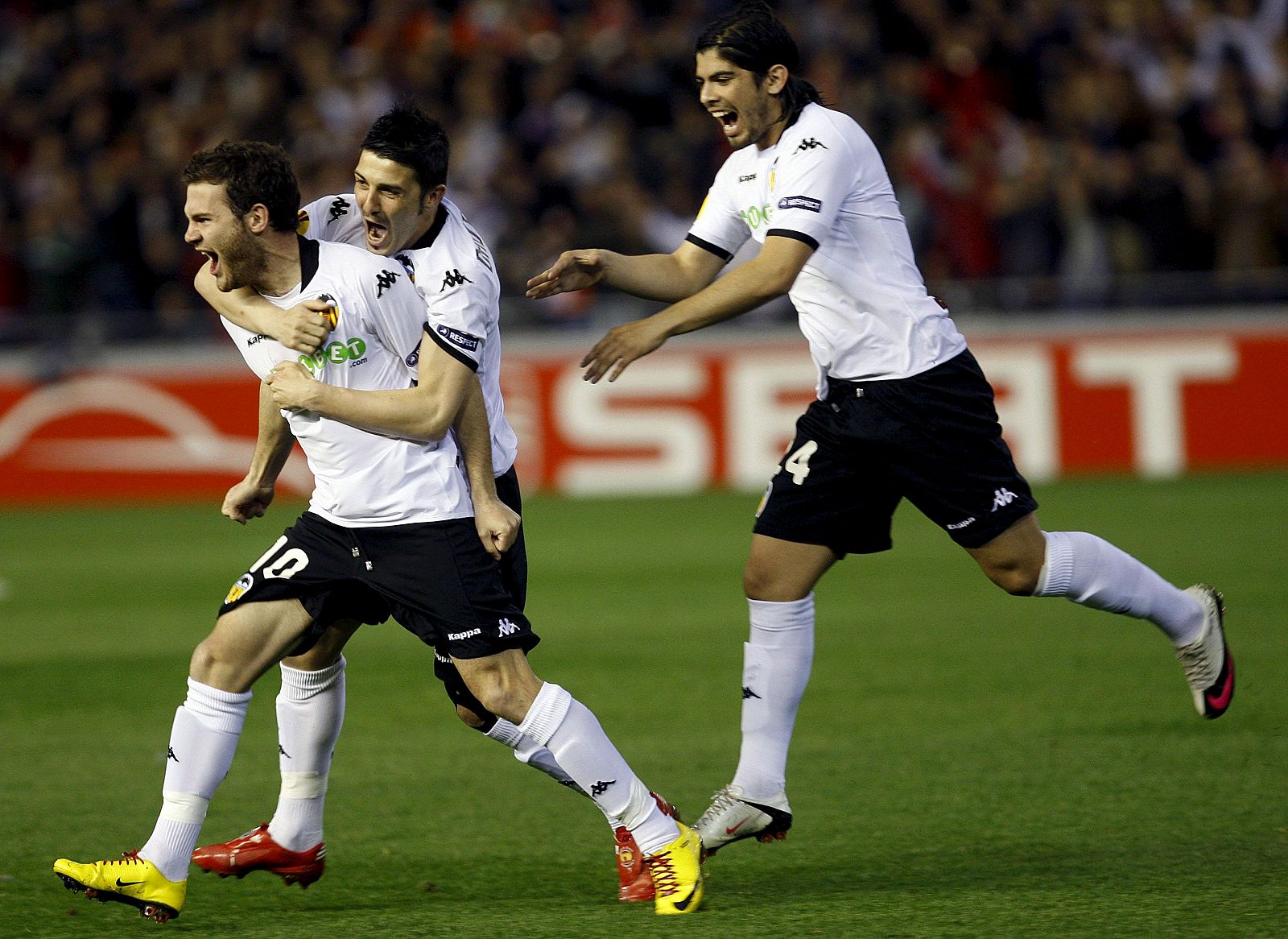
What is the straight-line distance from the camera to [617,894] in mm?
4367

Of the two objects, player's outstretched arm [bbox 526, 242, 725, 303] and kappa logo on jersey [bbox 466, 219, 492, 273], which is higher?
kappa logo on jersey [bbox 466, 219, 492, 273]

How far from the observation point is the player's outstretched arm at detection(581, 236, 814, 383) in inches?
173

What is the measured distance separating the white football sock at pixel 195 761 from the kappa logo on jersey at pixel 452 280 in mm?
1117

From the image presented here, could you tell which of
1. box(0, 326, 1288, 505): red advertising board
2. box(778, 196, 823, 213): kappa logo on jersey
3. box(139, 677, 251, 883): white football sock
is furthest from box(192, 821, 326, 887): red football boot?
box(0, 326, 1288, 505): red advertising board

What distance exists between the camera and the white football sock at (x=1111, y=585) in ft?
16.0

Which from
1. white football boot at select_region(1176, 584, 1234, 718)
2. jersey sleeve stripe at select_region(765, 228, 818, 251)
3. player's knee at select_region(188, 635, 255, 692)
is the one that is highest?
jersey sleeve stripe at select_region(765, 228, 818, 251)

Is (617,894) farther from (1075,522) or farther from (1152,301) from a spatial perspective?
(1152,301)

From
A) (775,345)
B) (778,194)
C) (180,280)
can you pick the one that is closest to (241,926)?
(778,194)

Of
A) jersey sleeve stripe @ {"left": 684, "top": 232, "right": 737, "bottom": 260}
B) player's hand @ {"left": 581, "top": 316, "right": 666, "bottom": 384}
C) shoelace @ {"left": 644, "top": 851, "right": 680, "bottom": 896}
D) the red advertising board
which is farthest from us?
the red advertising board

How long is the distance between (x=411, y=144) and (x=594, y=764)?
1.57 m

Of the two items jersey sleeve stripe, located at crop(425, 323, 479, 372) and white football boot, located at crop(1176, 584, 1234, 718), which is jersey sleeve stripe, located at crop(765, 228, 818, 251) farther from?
white football boot, located at crop(1176, 584, 1234, 718)

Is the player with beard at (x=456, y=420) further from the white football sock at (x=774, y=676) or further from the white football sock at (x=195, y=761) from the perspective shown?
the white football sock at (x=774, y=676)

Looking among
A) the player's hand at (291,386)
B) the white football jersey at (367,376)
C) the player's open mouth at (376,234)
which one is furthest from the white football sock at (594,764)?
the player's open mouth at (376,234)

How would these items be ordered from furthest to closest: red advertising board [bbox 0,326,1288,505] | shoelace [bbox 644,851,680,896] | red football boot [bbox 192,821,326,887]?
red advertising board [bbox 0,326,1288,505], red football boot [bbox 192,821,326,887], shoelace [bbox 644,851,680,896]
